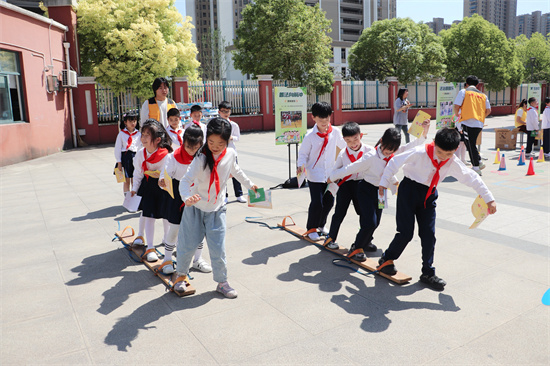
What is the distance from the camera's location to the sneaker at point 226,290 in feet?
12.6

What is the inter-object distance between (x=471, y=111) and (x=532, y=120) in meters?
3.94

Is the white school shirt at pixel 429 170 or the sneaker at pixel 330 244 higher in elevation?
the white school shirt at pixel 429 170

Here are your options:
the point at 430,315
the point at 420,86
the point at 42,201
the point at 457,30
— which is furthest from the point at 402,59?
the point at 430,315

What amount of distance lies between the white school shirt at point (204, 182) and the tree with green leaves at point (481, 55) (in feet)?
119

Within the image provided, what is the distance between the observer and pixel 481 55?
3553 centimetres

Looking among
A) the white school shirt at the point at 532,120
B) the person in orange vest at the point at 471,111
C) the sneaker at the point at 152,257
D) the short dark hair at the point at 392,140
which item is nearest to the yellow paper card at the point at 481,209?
the short dark hair at the point at 392,140

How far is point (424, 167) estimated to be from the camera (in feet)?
12.6

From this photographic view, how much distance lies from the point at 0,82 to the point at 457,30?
3471 cm

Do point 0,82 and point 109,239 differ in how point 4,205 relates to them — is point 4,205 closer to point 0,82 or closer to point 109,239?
point 109,239

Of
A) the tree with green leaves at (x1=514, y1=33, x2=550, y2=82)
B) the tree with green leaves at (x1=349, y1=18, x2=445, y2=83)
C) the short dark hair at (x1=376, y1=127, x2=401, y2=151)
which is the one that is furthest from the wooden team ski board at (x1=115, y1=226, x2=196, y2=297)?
the tree with green leaves at (x1=514, y1=33, x2=550, y2=82)

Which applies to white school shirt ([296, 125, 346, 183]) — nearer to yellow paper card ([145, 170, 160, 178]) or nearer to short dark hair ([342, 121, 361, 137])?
short dark hair ([342, 121, 361, 137])

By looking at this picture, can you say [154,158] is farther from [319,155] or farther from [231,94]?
[231,94]

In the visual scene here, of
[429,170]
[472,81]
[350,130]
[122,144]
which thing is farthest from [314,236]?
[472,81]

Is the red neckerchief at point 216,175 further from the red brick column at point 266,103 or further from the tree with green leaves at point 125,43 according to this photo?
the red brick column at point 266,103
